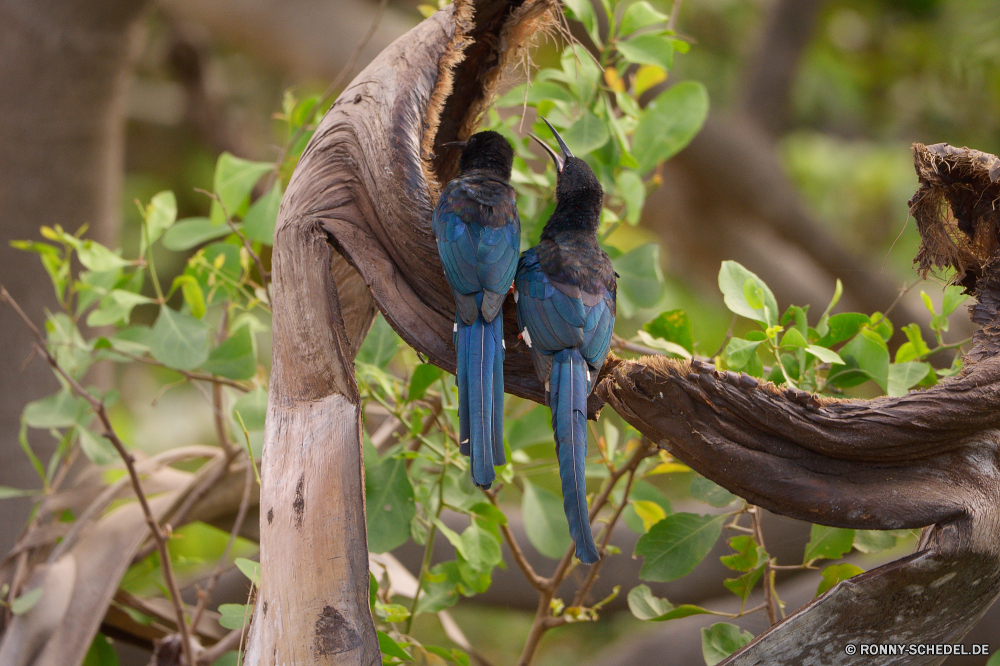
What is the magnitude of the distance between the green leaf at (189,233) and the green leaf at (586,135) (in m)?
0.57

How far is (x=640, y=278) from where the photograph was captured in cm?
120

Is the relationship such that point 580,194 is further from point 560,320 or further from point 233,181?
point 233,181

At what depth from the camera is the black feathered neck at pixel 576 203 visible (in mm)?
1028

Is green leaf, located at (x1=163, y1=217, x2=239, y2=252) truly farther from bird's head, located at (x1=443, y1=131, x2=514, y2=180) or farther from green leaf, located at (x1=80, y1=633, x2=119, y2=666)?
green leaf, located at (x1=80, y1=633, x2=119, y2=666)

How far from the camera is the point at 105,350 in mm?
1289

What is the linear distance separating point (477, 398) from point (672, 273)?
4210 mm

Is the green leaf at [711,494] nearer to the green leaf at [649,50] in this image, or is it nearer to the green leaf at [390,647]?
the green leaf at [390,647]

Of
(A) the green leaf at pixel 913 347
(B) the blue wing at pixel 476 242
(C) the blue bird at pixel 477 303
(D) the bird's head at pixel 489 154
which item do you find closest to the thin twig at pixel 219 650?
(C) the blue bird at pixel 477 303

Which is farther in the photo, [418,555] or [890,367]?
[418,555]

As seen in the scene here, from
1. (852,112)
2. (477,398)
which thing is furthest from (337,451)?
(852,112)

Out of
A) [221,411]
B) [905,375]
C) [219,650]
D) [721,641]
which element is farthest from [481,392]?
[221,411]

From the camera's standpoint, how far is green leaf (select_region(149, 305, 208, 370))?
43.5 inches

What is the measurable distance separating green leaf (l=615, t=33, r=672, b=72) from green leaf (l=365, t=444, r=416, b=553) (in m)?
0.66

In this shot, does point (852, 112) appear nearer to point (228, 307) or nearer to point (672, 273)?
point (672, 273)
